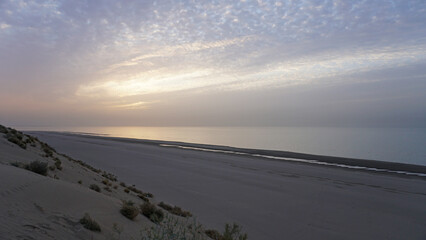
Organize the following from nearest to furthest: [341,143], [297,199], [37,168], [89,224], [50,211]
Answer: [89,224], [50,211], [37,168], [297,199], [341,143]

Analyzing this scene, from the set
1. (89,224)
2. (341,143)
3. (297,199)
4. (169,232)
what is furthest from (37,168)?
(341,143)

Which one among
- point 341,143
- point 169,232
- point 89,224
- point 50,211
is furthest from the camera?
point 341,143

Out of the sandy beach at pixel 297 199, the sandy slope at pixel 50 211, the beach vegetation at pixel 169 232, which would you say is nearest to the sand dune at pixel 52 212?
the sandy slope at pixel 50 211

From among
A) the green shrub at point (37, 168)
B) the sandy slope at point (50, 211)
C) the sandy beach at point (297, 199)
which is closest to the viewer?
the sandy slope at point (50, 211)

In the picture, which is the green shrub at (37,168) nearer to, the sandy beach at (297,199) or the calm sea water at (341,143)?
the sandy beach at (297,199)

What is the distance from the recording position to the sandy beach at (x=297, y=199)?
33.7 ft

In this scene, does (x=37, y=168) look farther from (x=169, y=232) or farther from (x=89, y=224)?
(x=169, y=232)

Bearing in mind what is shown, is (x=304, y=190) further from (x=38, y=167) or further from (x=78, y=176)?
(x=38, y=167)

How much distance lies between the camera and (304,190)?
1680cm

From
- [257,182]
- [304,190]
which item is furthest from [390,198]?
[257,182]

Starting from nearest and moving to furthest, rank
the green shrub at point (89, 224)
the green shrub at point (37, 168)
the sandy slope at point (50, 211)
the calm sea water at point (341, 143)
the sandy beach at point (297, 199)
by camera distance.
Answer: the sandy slope at point (50, 211)
the green shrub at point (89, 224)
the green shrub at point (37, 168)
the sandy beach at point (297, 199)
the calm sea water at point (341, 143)

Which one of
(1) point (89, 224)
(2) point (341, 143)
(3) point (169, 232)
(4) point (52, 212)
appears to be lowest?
(1) point (89, 224)

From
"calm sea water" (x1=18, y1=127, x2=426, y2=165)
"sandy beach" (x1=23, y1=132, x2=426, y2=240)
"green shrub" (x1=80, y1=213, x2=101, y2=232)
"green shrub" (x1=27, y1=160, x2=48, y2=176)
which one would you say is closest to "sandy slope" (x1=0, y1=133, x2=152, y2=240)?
"green shrub" (x1=80, y1=213, x2=101, y2=232)

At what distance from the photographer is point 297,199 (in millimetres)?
14562
